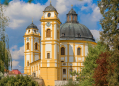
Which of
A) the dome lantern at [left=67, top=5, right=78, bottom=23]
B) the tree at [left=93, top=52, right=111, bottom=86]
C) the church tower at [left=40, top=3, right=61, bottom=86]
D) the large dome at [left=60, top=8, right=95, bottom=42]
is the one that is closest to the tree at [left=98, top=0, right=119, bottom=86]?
the tree at [left=93, top=52, right=111, bottom=86]

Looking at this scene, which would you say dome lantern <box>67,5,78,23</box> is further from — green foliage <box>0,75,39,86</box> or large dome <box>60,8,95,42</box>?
green foliage <box>0,75,39,86</box>

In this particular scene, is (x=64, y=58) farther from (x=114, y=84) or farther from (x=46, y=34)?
(x=114, y=84)

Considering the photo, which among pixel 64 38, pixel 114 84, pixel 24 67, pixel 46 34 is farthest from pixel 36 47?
pixel 114 84

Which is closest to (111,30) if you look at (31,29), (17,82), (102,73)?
(102,73)

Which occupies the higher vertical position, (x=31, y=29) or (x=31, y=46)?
(x=31, y=29)

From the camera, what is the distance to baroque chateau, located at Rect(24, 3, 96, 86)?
5128 cm

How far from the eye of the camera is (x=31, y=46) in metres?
69.4

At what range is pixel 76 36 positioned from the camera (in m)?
60.4

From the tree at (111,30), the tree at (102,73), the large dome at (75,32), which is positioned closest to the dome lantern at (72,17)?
the large dome at (75,32)

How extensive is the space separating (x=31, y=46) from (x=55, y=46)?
19.2 m

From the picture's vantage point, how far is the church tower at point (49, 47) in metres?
50.6

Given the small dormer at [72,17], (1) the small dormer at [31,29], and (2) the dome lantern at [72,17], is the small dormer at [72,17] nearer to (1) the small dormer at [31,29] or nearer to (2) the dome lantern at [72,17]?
(2) the dome lantern at [72,17]

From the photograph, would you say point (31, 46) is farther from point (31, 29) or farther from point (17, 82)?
point (17, 82)

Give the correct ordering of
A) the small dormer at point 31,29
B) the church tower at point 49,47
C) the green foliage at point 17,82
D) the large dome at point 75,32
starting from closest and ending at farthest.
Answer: the green foliage at point 17,82 < the church tower at point 49,47 < the large dome at point 75,32 < the small dormer at point 31,29
